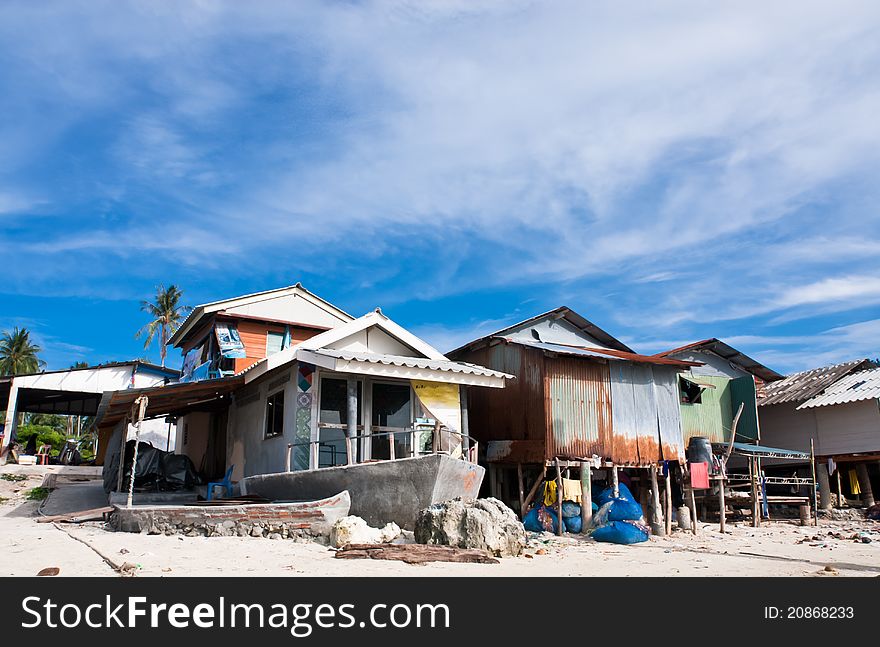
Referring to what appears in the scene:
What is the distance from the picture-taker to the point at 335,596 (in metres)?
7.01

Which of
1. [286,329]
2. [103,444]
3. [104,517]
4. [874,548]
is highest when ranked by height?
[286,329]

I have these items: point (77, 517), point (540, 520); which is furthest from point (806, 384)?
point (77, 517)

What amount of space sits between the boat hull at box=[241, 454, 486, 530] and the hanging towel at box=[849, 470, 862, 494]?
19277 millimetres

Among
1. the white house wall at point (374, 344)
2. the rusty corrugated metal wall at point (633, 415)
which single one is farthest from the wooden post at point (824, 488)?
the white house wall at point (374, 344)

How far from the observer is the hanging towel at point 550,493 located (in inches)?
668

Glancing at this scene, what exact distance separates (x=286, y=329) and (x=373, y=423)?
301 inches

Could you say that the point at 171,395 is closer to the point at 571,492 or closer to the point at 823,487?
the point at 571,492

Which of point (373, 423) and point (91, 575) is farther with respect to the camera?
point (373, 423)

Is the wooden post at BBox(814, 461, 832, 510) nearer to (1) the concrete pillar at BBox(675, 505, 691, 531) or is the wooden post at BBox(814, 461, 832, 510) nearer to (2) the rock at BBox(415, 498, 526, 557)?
(1) the concrete pillar at BBox(675, 505, 691, 531)

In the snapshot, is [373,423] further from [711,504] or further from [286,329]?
[711,504]

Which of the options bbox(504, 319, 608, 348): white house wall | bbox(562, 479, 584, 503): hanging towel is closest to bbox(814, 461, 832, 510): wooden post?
bbox(504, 319, 608, 348): white house wall

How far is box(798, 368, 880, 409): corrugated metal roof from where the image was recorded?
23750 millimetres

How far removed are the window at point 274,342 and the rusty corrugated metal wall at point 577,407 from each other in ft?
28.2

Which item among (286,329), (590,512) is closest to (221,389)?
(286,329)
